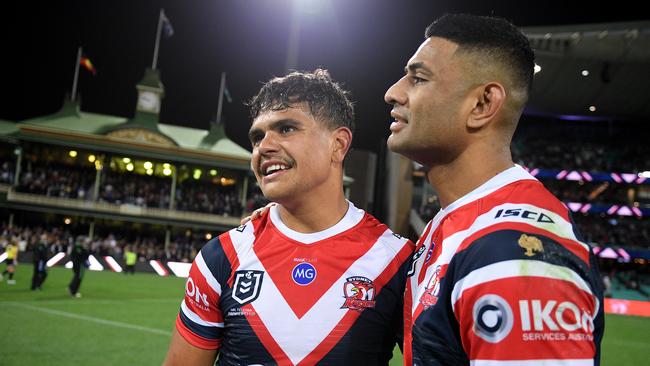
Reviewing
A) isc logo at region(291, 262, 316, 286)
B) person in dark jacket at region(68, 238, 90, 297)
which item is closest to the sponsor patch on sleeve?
isc logo at region(291, 262, 316, 286)

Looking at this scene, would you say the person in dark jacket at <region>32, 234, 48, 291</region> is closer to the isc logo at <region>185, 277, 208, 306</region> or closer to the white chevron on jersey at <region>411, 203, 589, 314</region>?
the isc logo at <region>185, 277, 208, 306</region>

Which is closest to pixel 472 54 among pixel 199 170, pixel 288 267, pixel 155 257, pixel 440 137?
pixel 440 137

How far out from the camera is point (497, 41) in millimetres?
2045

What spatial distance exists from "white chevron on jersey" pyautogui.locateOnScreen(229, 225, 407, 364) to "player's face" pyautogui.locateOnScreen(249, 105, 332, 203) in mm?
417

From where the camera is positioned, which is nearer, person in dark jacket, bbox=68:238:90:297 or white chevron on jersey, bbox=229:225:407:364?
white chevron on jersey, bbox=229:225:407:364

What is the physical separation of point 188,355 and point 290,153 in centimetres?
115

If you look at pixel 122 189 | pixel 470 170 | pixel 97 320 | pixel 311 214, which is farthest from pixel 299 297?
pixel 122 189

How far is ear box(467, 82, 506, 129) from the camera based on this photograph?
2.00m

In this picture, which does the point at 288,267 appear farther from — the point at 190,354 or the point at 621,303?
the point at 621,303

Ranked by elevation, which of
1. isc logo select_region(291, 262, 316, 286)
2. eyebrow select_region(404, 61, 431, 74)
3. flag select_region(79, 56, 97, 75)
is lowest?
isc logo select_region(291, 262, 316, 286)

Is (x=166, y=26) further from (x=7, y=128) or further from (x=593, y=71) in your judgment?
(x=593, y=71)

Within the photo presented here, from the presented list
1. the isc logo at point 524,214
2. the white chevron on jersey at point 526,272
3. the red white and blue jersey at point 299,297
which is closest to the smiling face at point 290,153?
the red white and blue jersey at point 299,297

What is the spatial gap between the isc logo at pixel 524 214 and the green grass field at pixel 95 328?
24.4 ft

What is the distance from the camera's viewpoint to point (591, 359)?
1396mm
